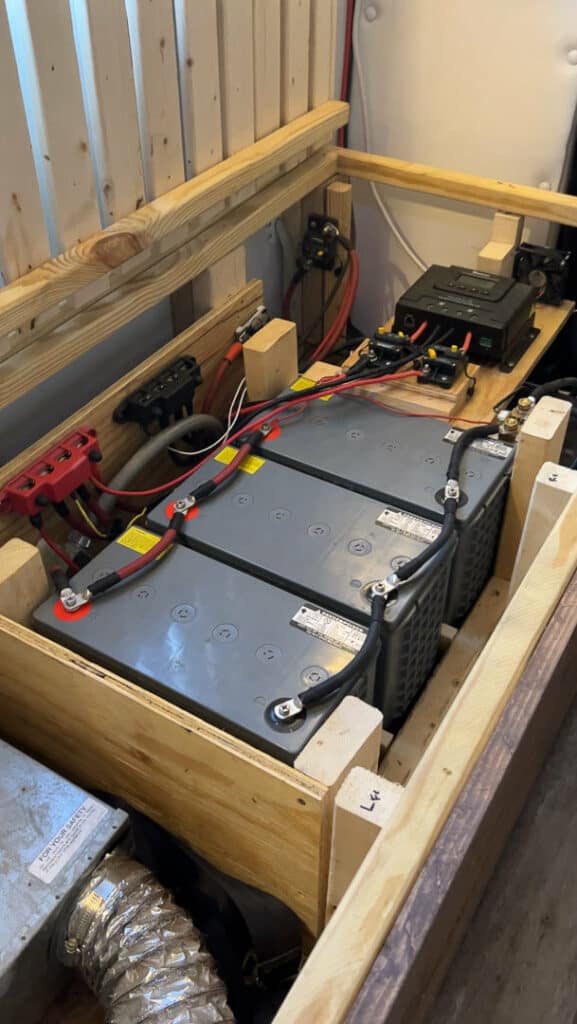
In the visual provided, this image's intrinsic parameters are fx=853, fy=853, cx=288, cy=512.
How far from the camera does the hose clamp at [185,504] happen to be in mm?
1132

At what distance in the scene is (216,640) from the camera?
3.19ft

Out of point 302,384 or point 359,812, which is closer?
point 359,812

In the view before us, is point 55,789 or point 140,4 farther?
point 140,4

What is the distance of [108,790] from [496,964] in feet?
1.61

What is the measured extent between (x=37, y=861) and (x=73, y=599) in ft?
0.97

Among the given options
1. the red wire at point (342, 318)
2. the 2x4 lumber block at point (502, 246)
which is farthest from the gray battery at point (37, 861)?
the 2x4 lumber block at point (502, 246)

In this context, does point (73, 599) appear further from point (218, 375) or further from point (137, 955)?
point (218, 375)

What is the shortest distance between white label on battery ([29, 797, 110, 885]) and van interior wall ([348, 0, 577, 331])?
1450 millimetres

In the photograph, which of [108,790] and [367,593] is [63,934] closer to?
[108,790]

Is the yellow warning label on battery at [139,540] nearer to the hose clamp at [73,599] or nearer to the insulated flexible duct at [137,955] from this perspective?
the hose clamp at [73,599]

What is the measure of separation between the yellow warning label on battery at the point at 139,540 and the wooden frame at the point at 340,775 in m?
0.19

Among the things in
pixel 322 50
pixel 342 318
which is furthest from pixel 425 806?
pixel 322 50

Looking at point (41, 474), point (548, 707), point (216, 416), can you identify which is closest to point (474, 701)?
point (548, 707)

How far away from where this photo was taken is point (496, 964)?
2.38ft
